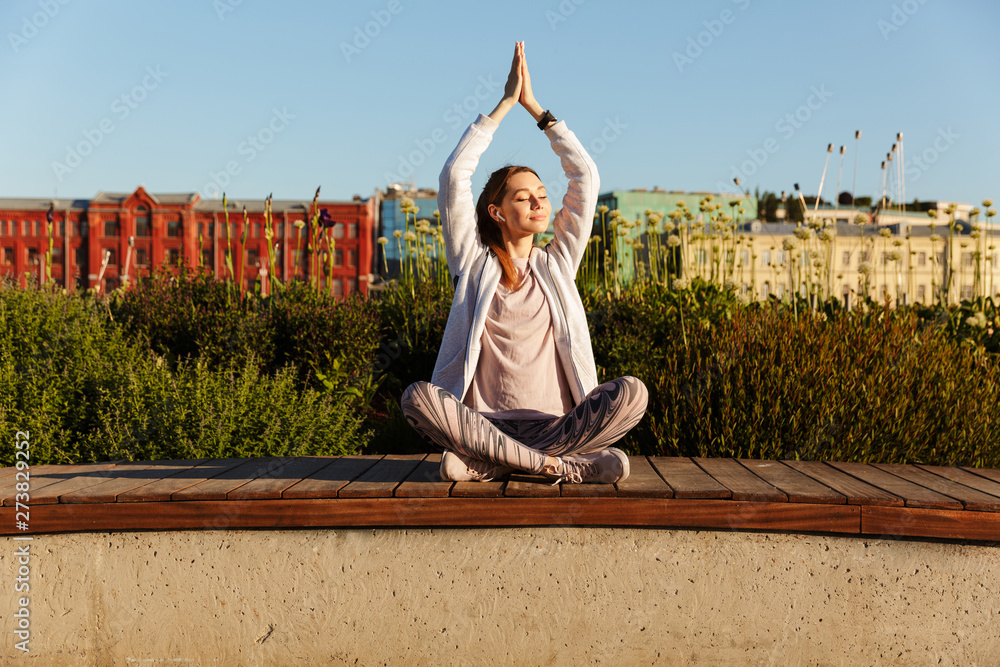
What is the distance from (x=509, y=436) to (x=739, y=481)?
33.1 inches

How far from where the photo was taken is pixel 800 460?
3508 millimetres

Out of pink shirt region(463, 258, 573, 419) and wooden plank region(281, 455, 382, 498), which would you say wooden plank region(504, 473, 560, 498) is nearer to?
pink shirt region(463, 258, 573, 419)

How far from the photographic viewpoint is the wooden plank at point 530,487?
2.46m

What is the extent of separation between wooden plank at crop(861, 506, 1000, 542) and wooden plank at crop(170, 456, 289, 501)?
84.0 inches

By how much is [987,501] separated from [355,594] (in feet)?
6.98

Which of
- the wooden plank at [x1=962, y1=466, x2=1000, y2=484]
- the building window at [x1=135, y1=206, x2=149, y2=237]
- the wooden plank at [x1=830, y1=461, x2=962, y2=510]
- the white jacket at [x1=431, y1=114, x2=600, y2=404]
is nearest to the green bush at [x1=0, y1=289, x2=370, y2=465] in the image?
the white jacket at [x1=431, y1=114, x2=600, y2=404]

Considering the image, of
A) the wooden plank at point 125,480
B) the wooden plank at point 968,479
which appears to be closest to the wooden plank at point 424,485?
the wooden plank at point 125,480

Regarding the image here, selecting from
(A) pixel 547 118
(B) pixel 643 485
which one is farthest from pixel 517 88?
(B) pixel 643 485

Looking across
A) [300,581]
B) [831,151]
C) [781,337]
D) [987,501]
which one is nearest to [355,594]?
[300,581]

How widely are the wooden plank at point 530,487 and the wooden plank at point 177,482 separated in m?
1.13

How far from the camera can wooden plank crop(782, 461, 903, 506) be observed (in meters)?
2.48

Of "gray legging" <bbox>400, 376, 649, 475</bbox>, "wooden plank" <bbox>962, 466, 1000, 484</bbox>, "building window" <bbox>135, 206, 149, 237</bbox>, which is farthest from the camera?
"building window" <bbox>135, 206, 149, 237</bbox>

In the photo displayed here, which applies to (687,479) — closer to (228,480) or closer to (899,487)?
(899,487)

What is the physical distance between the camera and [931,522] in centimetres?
248
